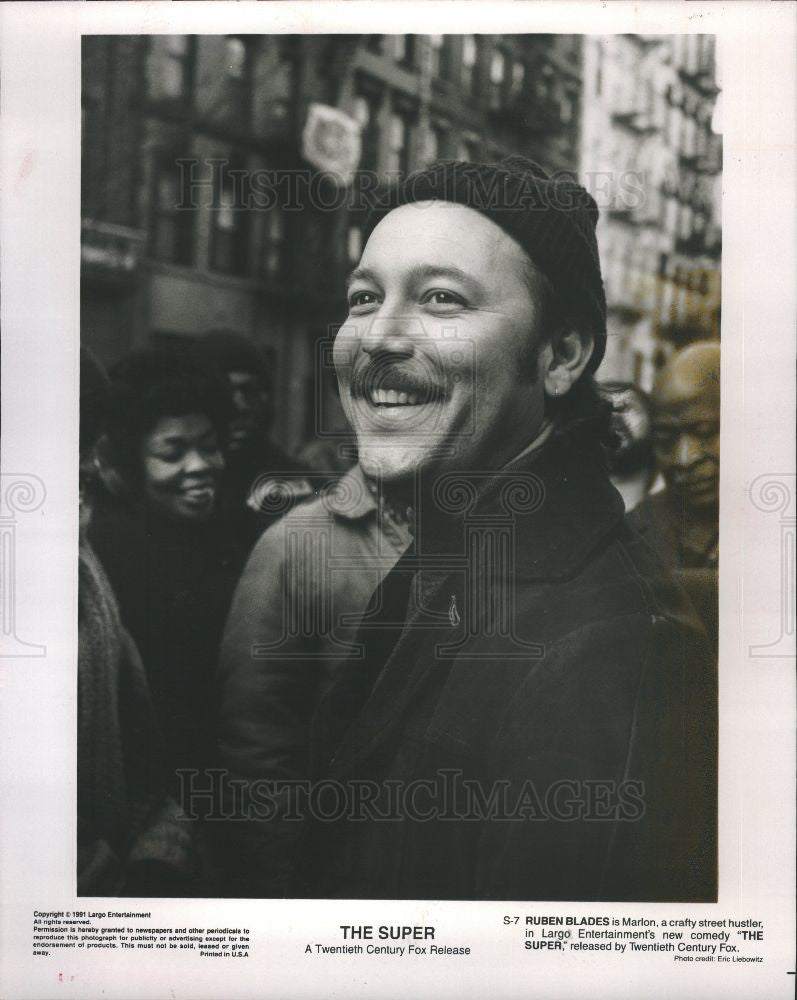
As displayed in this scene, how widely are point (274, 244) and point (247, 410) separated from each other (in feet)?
1.94

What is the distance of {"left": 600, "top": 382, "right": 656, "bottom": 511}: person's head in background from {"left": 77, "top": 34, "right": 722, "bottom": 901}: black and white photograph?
1 cm

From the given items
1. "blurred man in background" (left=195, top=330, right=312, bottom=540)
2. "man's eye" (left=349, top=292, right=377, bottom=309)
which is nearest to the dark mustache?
"man's eye" (left=349, top=292, right=377, bottom=309)

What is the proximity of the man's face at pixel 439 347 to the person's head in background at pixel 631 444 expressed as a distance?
0.88 feet

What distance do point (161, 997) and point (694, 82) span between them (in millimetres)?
3736

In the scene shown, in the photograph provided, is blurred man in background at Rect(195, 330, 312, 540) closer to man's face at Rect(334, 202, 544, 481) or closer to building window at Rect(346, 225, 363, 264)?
man's face at Rect(334, 202, 544, 481)

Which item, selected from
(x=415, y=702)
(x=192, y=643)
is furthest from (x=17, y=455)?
(x=415, y=702)

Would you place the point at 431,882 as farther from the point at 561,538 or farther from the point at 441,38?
the point at 441,38

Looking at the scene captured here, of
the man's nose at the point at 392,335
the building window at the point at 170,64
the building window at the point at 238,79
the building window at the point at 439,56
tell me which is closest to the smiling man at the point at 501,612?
the man's nose at the point at 392,335

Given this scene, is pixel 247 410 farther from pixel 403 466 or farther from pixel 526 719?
pixel 526 719

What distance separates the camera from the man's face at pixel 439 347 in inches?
133

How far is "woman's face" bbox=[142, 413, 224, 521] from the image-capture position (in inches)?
136

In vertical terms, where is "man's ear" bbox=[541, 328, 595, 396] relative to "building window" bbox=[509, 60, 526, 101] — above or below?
below

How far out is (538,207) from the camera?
3.38m

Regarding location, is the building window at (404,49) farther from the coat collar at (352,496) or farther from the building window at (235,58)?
the coat collar at (352,496)
